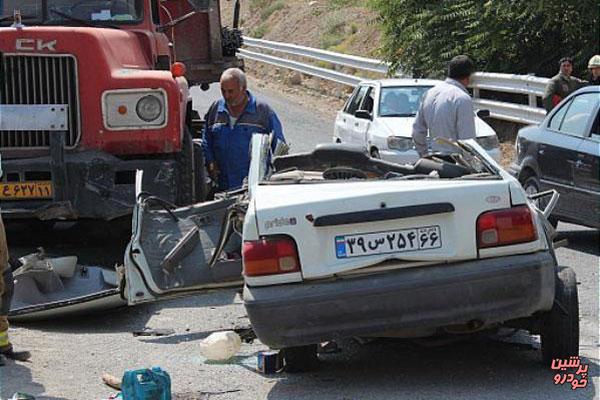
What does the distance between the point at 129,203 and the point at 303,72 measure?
22414 millimetres

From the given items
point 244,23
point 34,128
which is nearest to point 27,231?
point 34,128

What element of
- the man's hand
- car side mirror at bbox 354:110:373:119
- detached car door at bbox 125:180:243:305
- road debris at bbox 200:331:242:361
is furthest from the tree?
road debris at bbox 200:331:242:361

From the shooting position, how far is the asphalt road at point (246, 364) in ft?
22.1

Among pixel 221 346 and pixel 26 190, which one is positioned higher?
pixel 26 190

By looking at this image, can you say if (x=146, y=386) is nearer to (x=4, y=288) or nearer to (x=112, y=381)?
(x=112, y=381)

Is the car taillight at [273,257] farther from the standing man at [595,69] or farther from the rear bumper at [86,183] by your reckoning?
the standing man at [595,69]

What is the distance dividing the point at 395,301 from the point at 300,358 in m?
0.93

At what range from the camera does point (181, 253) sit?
7.91 meters

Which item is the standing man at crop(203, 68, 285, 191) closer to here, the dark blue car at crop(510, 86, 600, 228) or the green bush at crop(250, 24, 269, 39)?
the dark blue car at crop(510, 86, 600, 228)

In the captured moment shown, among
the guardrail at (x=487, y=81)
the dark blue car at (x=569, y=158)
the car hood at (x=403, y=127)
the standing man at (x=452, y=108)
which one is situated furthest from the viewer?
the guardrail at (x=487, y=81)

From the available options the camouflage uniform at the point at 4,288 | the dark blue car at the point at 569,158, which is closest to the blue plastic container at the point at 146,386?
the camouflage uniform at the point at 4,288

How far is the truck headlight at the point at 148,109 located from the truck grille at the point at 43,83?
51cm

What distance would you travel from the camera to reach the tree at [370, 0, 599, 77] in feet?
68.8


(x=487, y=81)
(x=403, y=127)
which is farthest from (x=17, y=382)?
(x=487, y=81)
